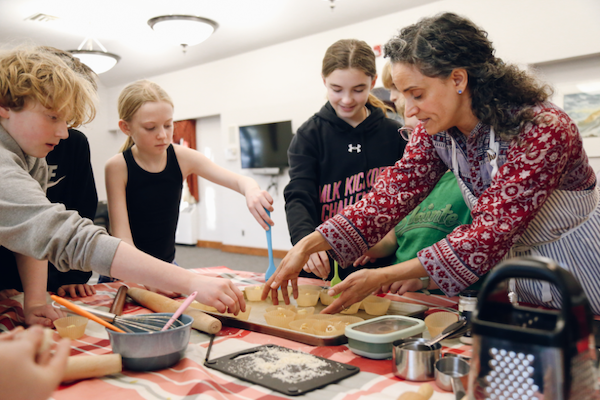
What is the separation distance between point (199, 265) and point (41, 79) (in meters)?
4.47

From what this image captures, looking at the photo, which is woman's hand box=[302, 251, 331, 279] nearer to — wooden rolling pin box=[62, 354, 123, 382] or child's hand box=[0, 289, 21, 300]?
wooden rolling pin box=[62, 354, 123, 382]

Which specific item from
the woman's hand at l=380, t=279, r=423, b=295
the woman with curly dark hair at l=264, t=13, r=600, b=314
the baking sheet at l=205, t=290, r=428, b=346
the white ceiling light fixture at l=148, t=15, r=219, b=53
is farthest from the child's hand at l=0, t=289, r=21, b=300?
the white ceiling light fixture at l=148, t=15, r=219, b=53

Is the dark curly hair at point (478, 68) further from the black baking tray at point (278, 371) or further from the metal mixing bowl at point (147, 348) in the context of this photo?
the metal mixing bowl at point (147, 348)

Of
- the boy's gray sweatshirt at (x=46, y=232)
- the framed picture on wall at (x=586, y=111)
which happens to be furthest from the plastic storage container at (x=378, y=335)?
the framed picture on wall at (x=586, y=111)

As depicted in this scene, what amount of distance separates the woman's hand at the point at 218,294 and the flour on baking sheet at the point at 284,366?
0.49ft

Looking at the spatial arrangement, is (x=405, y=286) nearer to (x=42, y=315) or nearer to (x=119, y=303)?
(x=119, y=303)

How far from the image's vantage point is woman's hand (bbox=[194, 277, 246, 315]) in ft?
3.08

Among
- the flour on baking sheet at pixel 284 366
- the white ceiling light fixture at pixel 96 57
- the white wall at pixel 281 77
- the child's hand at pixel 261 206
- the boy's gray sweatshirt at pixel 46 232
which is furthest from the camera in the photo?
the white ceiling light fixture at pixel 96 57

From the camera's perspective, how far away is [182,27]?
4.06 meters

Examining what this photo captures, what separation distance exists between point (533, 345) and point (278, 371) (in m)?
0.43

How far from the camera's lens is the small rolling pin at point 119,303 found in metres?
1.15

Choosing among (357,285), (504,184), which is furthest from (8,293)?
(504,184)

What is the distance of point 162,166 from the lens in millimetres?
1720

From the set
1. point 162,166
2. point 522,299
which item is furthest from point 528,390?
point 162,166
